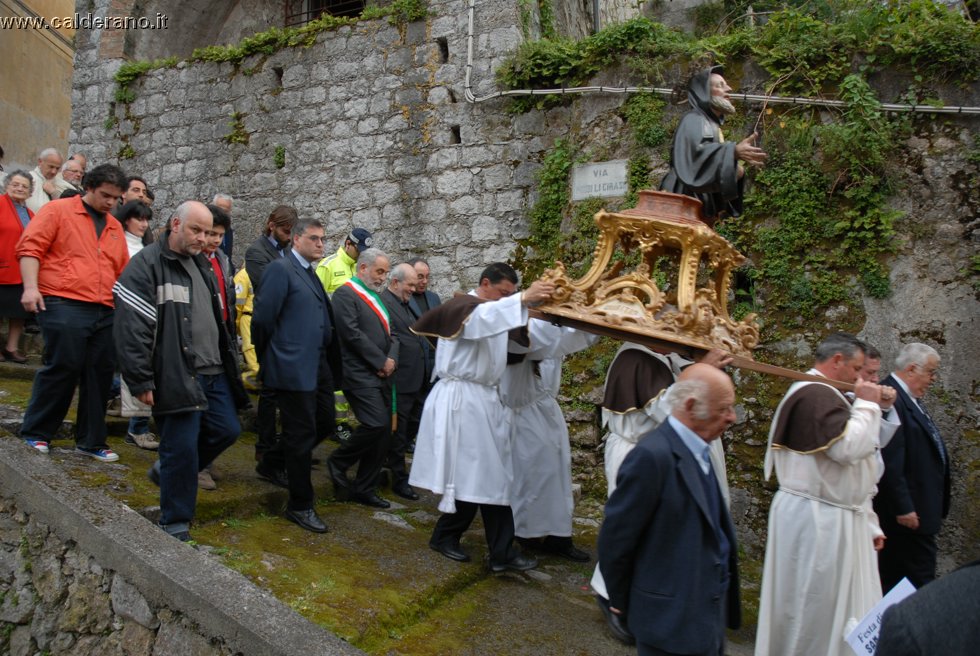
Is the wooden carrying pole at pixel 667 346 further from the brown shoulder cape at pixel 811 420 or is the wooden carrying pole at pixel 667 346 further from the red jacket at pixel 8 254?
the red jacket at pixel 8 254

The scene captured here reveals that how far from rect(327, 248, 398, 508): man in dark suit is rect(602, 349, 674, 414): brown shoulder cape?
178 centimetres

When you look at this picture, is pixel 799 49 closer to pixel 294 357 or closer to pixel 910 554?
pixel 910 554

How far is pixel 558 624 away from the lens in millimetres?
4238

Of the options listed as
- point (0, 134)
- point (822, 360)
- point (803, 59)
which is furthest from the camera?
point (0, 134)

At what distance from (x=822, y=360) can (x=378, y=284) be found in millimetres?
3177

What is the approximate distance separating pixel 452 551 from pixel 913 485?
281 cm

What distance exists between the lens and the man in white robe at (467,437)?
4754mm

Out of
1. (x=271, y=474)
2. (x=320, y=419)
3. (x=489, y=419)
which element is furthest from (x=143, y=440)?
(x=489, y=419)

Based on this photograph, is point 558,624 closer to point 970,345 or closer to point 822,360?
point 822,360

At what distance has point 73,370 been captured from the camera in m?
4.74

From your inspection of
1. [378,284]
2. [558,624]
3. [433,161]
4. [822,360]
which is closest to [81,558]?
[558,624]

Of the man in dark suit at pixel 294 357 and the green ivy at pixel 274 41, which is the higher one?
the green ivy at pixel 274 41

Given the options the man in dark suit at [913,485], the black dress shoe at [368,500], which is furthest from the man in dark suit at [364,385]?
the man in dark suit at [913,485]

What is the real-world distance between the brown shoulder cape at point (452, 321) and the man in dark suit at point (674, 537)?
199 cm
